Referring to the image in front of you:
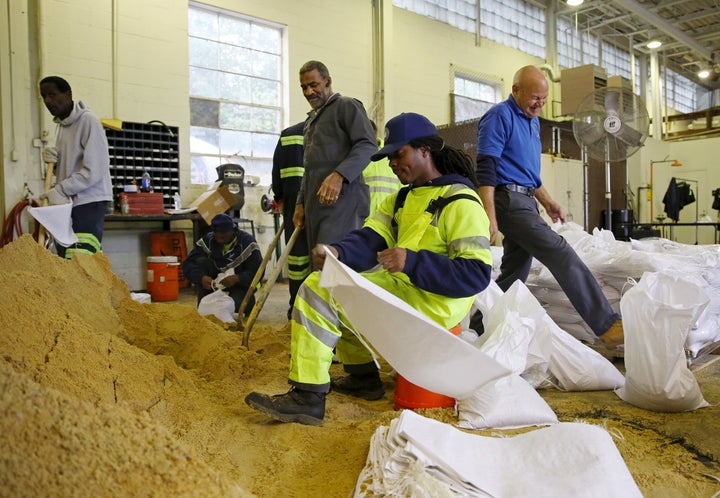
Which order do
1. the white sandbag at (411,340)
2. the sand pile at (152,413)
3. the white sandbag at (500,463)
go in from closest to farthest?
the sand pile at (152,413) < the white sandbag at (500,463) < the white sandbag at (411,340)

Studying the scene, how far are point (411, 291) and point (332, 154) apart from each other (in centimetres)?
118

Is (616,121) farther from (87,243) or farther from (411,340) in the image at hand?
(87,243)

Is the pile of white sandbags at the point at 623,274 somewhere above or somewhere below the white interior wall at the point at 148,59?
below

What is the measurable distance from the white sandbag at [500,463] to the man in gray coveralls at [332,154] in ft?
4.98

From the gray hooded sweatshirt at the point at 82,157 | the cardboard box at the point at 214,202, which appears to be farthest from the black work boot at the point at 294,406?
the cardboard box at the point at 214,202

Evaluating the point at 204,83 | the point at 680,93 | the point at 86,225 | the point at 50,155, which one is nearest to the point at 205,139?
the point at 204,83

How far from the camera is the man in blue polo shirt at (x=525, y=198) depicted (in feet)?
8.78

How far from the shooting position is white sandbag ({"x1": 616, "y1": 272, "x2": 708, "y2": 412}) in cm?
193

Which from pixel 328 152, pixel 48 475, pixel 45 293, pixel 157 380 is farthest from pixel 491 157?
pixel 48 475

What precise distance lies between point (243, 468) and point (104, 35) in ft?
18.2

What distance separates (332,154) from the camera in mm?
2863

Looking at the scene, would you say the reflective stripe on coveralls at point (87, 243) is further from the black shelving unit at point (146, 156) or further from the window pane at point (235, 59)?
the window pane at point (235, 59)

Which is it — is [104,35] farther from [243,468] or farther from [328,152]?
[243,468]

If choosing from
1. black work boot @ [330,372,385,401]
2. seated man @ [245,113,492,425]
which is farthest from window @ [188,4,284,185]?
seated man @ [245,113,492,425]
